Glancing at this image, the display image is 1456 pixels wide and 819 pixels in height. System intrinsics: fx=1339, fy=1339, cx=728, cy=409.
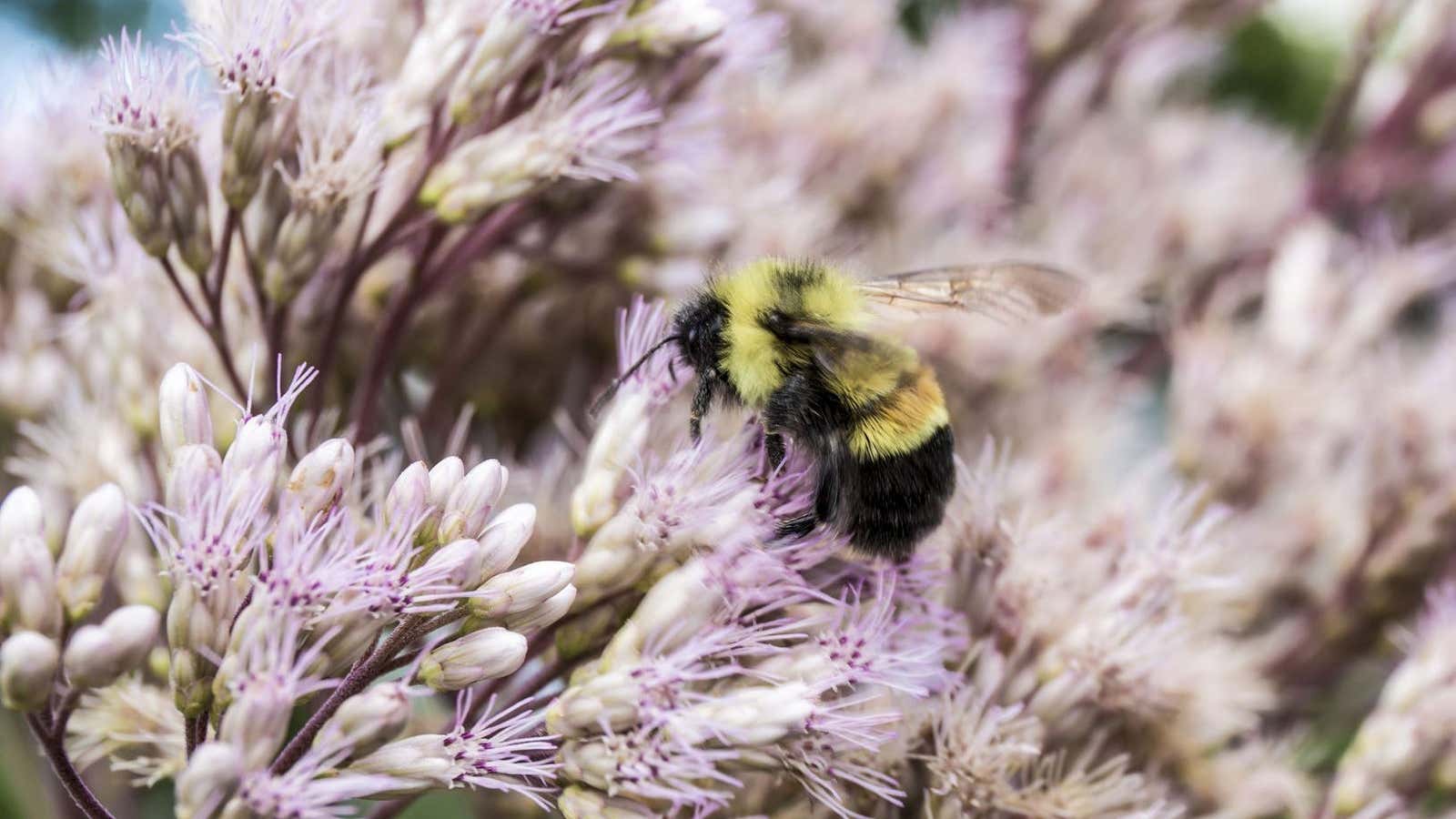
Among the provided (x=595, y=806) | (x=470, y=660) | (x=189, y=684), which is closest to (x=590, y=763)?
(x=595, y=806)

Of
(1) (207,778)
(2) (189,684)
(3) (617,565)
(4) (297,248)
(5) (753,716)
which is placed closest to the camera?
(1) (207,778)

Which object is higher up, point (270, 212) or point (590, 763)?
point (270, 212)

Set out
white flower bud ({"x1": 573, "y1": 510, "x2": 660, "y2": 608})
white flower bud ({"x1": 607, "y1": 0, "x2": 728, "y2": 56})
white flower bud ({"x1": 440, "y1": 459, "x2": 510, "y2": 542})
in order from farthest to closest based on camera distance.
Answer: white flower bud ({"x1": 607, "y1": 0, "x2": 728, "y2": 56})
white flower bud ({"x1": 573, "y1": 510, "x2": 660, "y2": 608})
white flower bud ({"x1": 440, "y1": 459, "x2": 510, "y2": 542})

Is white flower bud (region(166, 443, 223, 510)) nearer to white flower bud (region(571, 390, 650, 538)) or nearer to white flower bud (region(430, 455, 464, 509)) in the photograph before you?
white flower bud (region(430, 455, 464, 509))

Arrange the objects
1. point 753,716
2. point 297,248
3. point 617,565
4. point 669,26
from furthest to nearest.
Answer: point 669,26 → point 297,248 → point 617,565 → point 753,716

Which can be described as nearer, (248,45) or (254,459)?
(254,459)

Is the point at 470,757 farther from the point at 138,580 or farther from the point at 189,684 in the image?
the point at 138,580

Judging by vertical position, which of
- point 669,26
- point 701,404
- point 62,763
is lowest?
point 62,763

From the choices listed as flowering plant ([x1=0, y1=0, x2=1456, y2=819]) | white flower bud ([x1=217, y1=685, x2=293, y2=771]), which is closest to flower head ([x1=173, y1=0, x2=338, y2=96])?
flowering plant ([x1=0, y1=0, x2=1456, y2=819])
